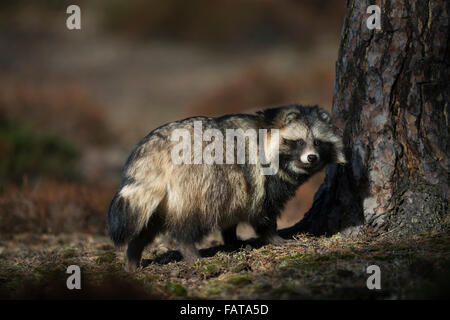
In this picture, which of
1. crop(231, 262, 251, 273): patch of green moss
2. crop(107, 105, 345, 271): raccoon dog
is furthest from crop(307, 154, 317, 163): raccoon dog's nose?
crop(231, 262, 251, 273): patch of green moss

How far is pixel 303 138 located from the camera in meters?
5.16

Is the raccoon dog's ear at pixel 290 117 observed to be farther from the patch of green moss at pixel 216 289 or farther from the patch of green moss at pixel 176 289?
the patch of green moss at pixel 176 289

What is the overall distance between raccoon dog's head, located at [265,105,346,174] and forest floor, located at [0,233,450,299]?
0.79 metres

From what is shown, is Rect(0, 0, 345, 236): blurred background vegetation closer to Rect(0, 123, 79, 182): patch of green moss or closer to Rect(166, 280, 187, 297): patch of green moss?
Rect(0, 123, 79, 182): patch of green moss

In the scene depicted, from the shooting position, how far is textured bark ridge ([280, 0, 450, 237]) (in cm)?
455

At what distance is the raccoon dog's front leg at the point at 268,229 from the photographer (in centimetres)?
532

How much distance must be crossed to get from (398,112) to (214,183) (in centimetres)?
185

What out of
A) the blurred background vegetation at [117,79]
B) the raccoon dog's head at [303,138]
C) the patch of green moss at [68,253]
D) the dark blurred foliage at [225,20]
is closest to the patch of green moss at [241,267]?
the raccoon dog's head at [303,138]

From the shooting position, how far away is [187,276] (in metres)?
4.26

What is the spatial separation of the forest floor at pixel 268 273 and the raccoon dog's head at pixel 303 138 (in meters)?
0.79

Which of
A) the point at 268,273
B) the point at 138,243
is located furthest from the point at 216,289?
the point at 138,243

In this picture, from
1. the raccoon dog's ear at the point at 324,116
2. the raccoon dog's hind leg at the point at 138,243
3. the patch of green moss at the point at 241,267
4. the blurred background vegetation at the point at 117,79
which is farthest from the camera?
the blurred background vegetation at the point at 117,79
